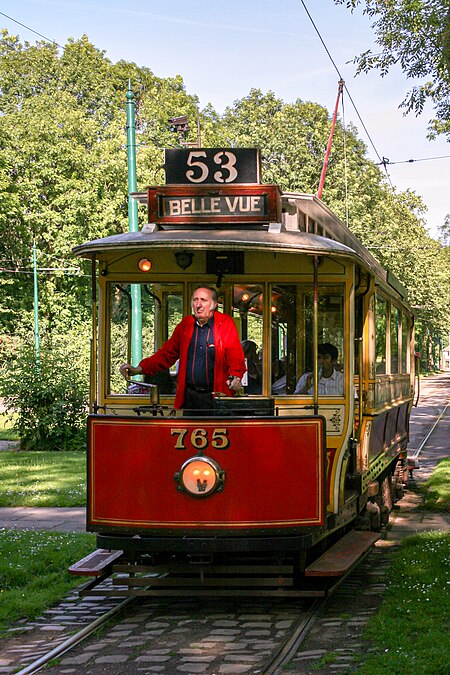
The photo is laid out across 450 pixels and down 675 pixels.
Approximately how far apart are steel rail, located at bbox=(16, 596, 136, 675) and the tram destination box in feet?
10.0

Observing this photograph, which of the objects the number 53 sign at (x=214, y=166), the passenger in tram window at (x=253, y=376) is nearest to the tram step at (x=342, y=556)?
the passenger in tram window at (x=253, y=376)

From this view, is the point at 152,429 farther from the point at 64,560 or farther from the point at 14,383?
the point at 14,383

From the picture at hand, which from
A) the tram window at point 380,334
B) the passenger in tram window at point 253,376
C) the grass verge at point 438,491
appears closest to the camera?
the passenger in tram window at point 253,376

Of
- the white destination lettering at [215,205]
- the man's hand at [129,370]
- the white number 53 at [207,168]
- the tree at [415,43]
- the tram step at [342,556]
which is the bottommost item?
the tram step at [342,556]

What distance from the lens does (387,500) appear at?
1236cm

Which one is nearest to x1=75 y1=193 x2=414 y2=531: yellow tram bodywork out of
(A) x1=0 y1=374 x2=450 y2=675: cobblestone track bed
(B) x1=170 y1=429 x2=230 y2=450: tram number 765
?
(B) x1=170 y1=429 x2=230 y2=450: tram number 765

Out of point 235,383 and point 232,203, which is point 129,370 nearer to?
point 235,383

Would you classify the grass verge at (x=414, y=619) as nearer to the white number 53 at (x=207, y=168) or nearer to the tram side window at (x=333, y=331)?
the tram side window at (x=333, y=331)

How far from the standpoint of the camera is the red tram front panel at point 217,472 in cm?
710

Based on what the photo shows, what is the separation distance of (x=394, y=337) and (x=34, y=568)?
612cm

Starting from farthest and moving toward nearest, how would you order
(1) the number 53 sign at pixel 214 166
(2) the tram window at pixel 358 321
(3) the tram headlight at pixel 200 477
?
(2) the tram window at pixel 358 321, (1) the number 53 sign at pixel 214 166, (3) the tram headlight at pixel 200 477

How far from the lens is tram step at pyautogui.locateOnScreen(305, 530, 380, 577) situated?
24.0 ft

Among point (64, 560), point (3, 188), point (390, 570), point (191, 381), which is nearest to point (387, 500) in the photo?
point (390, 570)

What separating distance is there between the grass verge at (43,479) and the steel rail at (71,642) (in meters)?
5.53
